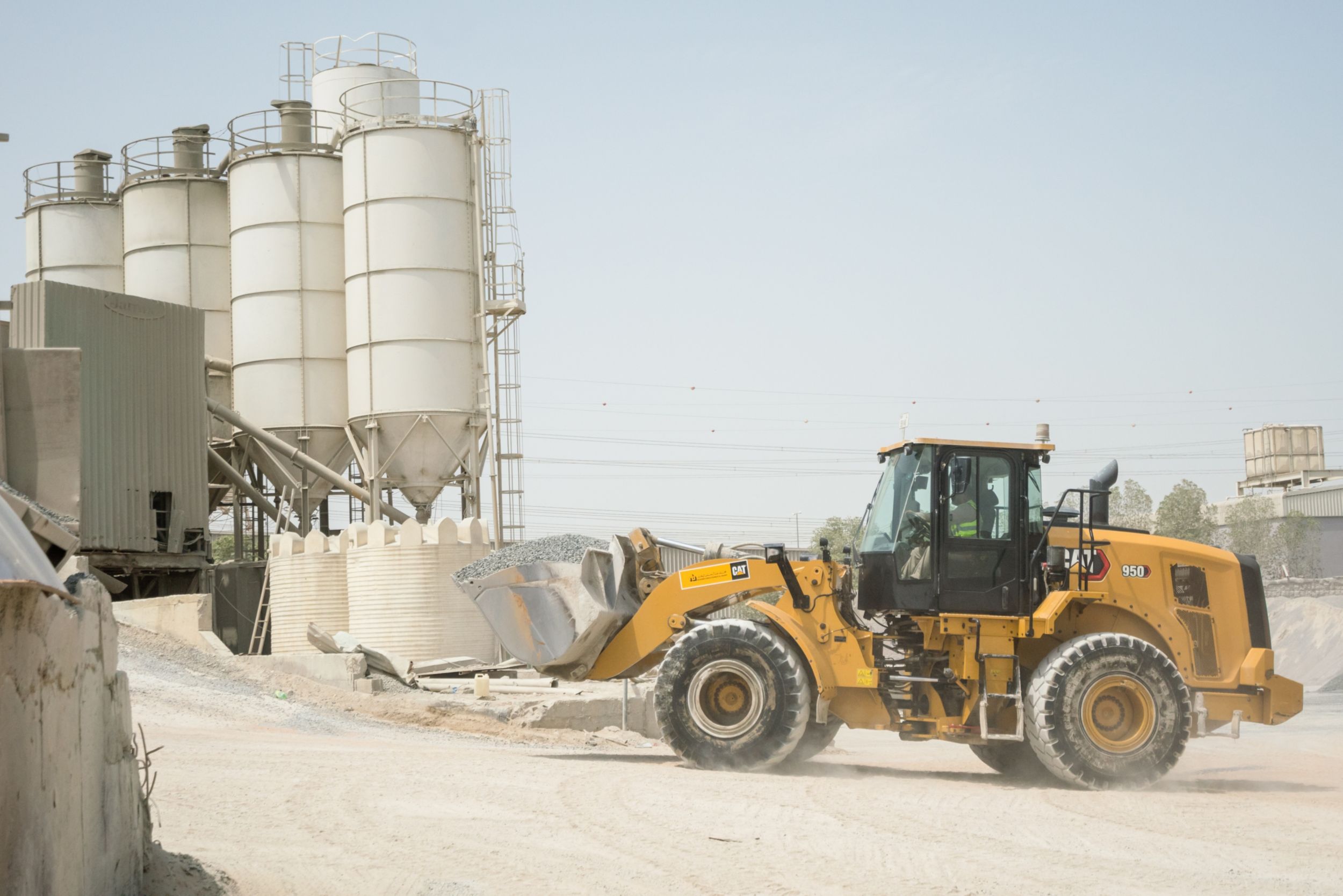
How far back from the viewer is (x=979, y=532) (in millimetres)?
12039

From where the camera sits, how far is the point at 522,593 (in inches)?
511

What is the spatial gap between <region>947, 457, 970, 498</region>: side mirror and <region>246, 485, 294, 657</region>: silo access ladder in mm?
22529

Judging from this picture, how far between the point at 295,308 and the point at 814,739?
2908 centimetres

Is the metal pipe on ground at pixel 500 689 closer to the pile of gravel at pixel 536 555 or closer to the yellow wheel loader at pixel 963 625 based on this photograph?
the pile of gravel at pixel 536 555

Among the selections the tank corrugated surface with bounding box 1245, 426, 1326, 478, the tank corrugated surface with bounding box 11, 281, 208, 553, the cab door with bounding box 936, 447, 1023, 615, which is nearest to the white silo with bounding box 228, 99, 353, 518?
the tank corrugated surface with bounding box 11, 281, 208, 553

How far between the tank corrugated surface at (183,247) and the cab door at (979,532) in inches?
1313

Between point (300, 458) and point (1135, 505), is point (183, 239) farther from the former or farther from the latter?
point (1135, 505)

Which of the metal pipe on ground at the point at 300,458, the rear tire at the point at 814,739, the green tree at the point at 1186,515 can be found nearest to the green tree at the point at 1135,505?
the green tree at the point at 1186,515

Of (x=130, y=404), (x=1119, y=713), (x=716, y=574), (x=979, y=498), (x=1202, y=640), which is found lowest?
(x=1119, y=713)

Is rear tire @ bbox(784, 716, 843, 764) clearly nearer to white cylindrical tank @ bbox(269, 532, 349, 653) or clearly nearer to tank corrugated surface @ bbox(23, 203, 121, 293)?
white cylindrical tank @ bbox(269, 532, 349, 653)

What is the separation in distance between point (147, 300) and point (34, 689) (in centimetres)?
2876

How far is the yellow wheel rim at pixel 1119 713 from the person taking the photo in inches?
450

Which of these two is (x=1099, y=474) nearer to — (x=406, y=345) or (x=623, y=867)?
(x=623, y=867)

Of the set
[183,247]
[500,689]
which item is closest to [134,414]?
[183,247]
